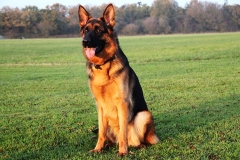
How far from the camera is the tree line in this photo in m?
114

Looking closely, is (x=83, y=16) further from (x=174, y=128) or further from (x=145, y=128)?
(x=174, y=128)

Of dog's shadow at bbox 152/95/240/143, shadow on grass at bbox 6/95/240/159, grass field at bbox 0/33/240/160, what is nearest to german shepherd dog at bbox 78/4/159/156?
grass field at bbox 0/33/240/160

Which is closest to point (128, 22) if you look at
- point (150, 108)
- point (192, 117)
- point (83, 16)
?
point (150, 108)

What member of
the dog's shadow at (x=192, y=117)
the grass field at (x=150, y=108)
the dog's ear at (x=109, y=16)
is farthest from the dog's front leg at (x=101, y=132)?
the dog's ear at (x=109, y=16)

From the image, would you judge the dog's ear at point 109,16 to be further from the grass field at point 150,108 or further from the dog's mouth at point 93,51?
the grass field at point 150,108

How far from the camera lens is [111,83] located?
209 inches

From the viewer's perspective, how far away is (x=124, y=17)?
127 metres

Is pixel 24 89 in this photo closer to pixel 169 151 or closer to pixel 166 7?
pixel 169 151

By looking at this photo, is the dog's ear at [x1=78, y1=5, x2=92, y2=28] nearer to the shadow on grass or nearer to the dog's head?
the dog's head

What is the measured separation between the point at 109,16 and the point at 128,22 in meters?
120

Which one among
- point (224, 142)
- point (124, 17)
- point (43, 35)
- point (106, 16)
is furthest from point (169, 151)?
point (124, 17)

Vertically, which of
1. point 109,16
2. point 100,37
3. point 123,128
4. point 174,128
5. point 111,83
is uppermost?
point 109,16

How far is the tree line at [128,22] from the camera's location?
4469 inches

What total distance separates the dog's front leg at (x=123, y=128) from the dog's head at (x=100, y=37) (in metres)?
0.87
